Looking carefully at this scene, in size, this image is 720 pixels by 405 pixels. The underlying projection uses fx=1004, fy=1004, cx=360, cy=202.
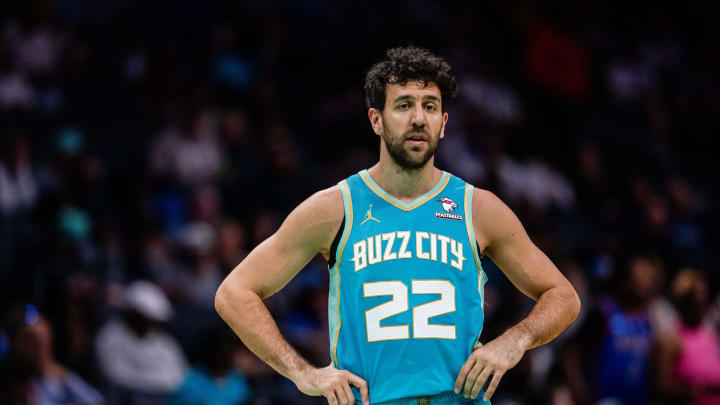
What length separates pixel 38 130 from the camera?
12008 mm

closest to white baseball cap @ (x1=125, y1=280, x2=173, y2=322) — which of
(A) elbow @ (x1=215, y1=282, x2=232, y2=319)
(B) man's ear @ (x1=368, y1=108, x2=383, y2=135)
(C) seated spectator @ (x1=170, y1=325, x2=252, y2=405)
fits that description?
(C) seated spectator @ (x1=170, y1=325, x2=252, y2=405)

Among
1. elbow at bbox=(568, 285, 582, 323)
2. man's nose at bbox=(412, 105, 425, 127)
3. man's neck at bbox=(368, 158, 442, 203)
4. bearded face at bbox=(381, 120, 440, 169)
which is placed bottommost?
elbow at bbox=(568, 285, 582, 323)

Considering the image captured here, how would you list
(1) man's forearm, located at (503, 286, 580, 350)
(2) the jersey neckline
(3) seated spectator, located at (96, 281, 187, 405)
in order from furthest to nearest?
(3) seated spectator, located at (96, 281, 187, 405), (2) the jersey neckline, (1) man's forearm, located at (503, 286, 580, 350)

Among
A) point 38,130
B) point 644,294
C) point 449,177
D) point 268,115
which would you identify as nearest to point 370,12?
point 268,115

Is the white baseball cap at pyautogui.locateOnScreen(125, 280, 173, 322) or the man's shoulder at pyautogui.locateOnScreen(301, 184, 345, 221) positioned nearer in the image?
the man's shoulder at pyautogui.locateOnScreen(301, 184, 345, 221)

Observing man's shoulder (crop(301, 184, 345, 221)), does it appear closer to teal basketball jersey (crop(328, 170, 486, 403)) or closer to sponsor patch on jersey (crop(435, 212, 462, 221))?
teal basketball jersey (crop(328, 170, 486, 403))

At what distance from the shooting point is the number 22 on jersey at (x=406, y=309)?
15.4 ft

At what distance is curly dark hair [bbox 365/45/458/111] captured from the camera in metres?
4.93

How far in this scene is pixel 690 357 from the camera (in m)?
9.62

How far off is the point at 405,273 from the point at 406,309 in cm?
18

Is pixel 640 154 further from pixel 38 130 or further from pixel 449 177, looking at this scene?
pixel 449 177

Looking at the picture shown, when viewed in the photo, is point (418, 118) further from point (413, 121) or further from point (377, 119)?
point (377, 119)

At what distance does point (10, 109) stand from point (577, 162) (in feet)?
26.6

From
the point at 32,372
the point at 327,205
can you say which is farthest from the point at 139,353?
the point at 327,205
